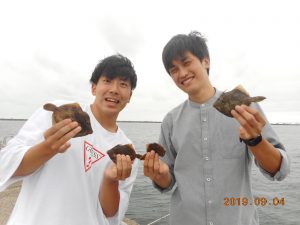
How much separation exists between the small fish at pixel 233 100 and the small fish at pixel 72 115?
171cm

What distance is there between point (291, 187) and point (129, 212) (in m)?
17.4

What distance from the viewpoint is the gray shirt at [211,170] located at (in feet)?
10.4

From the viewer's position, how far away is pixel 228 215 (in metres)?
3.13

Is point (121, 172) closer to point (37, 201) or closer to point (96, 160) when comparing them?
point (96, 160)

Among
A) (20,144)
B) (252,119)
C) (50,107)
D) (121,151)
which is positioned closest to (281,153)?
(252,119)

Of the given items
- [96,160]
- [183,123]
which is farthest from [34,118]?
[183,123]

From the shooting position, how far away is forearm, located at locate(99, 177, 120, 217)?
131 inches

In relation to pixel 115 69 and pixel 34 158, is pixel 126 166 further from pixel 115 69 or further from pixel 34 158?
pixel 115 69

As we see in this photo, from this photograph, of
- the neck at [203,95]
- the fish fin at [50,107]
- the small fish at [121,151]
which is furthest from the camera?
the neck at [203,95]

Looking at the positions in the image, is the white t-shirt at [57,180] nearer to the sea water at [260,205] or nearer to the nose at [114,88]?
the nose at [114,88]

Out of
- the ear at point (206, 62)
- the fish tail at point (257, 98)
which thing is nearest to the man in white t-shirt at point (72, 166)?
the ear at point (206, 62)

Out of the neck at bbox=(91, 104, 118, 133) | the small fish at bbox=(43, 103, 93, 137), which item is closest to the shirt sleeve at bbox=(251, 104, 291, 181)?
the neck at bbox=(91, 104, 118, 133)

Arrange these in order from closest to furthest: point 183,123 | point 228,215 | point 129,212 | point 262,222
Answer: point 228,215
point 183,123
point 262,222
point 129,212

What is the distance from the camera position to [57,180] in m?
3.04
